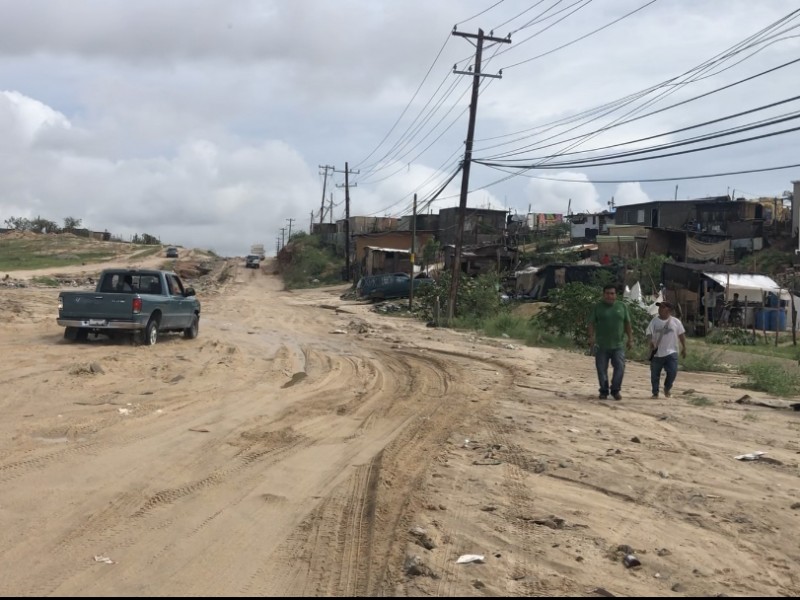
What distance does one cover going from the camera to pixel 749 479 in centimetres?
727

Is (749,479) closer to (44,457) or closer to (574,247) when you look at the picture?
(44,457)

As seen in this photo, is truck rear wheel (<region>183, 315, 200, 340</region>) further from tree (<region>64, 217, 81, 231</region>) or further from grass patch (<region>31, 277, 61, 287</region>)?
tree (<region>64, 217, 81, 231</region>)

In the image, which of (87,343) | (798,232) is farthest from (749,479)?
(798,232)

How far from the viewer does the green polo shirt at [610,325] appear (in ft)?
41.0

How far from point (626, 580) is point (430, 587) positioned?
49.0 inches

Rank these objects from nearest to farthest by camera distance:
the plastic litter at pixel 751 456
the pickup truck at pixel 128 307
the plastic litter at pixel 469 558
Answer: the plastic litter at pixel 469 558 < the plastic litter at pixel 751 456 < the pickup truck at pixel 128 307

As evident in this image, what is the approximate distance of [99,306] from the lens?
57.1ft

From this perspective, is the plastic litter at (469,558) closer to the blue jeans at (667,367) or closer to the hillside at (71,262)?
the blue jeans at (667,367)

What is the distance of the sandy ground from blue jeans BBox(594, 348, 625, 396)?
33 centimetres

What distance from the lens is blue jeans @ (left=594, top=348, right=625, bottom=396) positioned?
486 inches

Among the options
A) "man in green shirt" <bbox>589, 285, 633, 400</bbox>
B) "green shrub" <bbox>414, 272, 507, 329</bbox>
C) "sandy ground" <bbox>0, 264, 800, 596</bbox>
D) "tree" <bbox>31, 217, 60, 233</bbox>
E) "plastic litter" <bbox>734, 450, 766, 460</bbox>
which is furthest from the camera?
"tree" <bbox>31, 217, 60, 233</bbox>

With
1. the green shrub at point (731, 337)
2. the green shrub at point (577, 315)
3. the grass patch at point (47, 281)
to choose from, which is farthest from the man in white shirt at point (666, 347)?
the grass patch at point (47, 281)

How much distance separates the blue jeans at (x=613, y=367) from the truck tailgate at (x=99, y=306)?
10.6m

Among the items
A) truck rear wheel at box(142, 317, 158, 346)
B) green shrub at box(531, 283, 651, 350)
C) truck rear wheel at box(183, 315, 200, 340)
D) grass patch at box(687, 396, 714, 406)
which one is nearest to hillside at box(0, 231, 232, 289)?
truck rear wheel at box(183, 315, 200, 340)
